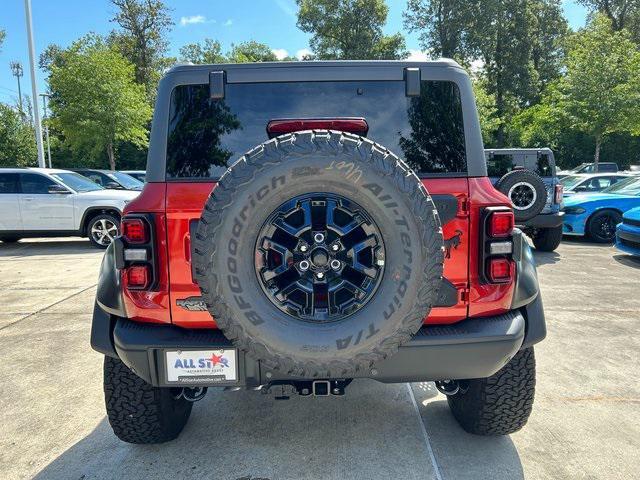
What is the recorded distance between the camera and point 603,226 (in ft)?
31.4

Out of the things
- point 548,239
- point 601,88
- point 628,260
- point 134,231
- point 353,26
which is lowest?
point 628,260

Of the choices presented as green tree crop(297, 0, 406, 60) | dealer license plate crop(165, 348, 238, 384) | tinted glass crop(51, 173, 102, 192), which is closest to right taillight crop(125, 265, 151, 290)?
dealer license plate crop(165, 348, 238, 384)

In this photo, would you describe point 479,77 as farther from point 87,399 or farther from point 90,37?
point 87,399

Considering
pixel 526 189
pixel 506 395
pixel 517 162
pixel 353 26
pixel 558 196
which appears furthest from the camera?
pixel 353 26

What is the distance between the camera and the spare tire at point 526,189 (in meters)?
6.49

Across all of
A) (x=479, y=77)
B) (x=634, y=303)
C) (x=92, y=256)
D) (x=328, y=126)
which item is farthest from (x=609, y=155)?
(x=328, y=126)

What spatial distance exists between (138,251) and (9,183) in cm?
939

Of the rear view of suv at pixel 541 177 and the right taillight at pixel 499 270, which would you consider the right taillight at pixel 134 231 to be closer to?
the right taillight at pixel 499 270

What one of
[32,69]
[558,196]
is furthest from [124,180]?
[558,196]

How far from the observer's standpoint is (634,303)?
5324 millimetres

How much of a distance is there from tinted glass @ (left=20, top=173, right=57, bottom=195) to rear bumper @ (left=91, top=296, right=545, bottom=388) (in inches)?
350

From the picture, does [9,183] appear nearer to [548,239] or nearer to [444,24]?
[548,239]

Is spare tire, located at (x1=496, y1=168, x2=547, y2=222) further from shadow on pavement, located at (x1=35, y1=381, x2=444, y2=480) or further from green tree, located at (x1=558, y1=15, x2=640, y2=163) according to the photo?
green tree, located at (x1=558, y1=15, x2=640, y2=163)

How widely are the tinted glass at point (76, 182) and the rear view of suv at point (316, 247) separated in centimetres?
854
